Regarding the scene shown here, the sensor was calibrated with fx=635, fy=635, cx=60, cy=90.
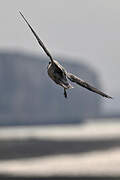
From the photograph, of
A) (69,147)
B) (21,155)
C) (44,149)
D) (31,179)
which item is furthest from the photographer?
(69,147)

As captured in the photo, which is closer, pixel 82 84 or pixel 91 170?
pixel 82 84

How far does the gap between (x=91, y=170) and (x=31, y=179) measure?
22.8 meters

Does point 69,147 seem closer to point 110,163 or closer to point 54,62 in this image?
point 110,163

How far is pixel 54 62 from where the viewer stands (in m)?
14.4

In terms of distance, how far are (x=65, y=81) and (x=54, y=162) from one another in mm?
107368

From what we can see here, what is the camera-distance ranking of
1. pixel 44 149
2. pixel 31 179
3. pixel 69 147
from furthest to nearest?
1. pixel 69 147
2. pixel 44 149
3. pixel 31 179

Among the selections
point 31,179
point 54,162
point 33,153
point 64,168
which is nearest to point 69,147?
point 33,153

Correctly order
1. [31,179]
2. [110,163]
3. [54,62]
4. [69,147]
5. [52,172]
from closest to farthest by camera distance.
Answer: [54,62] → [31,179] → [52,172] → [110,163] → [69,147]

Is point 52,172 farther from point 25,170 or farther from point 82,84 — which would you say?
point 82,84

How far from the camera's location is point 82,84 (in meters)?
14.8

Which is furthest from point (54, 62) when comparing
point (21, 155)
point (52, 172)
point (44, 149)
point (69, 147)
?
point (69, 147)

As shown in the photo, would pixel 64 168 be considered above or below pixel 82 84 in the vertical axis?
above

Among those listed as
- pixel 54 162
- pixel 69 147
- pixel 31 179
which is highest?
pixel 69 147

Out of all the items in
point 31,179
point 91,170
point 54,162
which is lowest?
point 31,179
